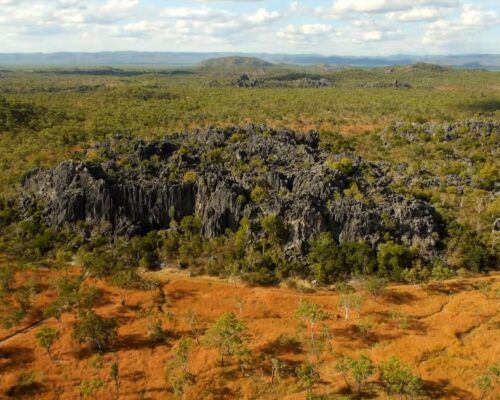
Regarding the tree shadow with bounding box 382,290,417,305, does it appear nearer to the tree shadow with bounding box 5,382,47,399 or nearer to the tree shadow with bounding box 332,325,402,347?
the tree shadow with bounding box 332,325,402,347

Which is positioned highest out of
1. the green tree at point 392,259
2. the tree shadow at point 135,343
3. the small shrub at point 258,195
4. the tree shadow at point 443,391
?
the small shrub at point 258,195

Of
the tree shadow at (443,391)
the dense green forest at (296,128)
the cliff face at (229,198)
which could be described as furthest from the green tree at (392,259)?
the tree shadow at (443,391)

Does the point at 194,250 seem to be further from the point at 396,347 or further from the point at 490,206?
the point at 490,206

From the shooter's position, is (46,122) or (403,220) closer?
(403,220)

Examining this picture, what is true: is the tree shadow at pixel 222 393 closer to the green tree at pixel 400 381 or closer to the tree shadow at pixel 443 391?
the green tree at pixel 400 381

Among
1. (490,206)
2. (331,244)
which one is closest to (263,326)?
(331,244)

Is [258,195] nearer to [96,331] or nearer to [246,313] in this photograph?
[246,313]

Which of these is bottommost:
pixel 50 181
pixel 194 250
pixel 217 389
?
pixel 217 389
